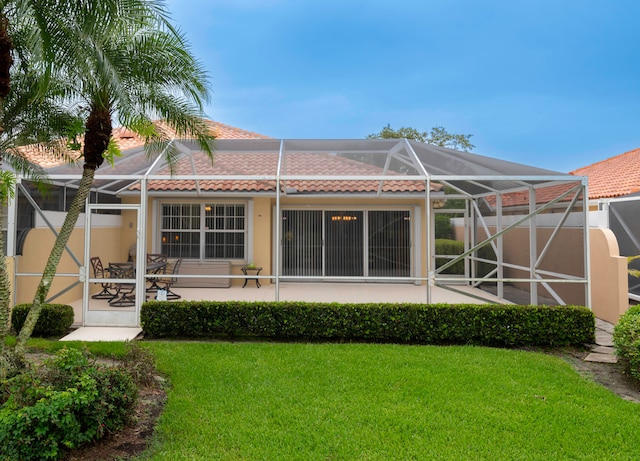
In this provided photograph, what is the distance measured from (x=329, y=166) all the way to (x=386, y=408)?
5389 mm

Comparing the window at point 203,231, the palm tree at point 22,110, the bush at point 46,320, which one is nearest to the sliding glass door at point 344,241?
the window at point 203,231

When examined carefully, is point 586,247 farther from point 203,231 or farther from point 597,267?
point 203,231

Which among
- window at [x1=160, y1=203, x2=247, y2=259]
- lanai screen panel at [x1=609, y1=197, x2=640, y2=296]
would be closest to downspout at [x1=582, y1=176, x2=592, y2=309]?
lanai screen panel at [x1=609, y1=197, x2=640, y2=296]

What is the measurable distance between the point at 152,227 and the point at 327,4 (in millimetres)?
32154

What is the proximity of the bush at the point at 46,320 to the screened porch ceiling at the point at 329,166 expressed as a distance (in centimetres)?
245

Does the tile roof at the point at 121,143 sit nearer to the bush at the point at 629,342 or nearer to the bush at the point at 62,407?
the bush at the point at 62,407

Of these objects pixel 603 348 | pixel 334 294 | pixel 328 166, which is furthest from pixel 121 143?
pixel 603 348

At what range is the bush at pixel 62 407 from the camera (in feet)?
10.8

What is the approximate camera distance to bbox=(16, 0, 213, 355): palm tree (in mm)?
4352

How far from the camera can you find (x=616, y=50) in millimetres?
36719

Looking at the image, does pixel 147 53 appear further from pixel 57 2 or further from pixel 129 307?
pixel 129 307

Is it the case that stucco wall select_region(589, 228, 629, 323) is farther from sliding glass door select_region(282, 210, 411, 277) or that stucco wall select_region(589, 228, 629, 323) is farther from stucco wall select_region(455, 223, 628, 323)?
sliding glass door select_region(282, 210, 411, 277)

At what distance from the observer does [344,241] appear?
1244 cm

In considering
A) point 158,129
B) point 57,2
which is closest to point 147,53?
point 57,2
